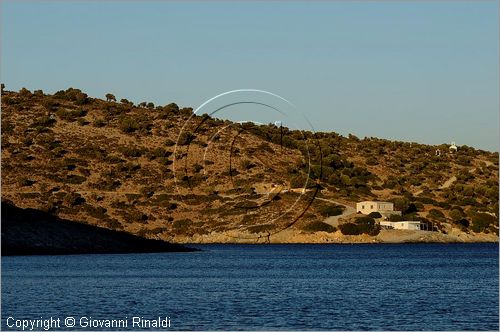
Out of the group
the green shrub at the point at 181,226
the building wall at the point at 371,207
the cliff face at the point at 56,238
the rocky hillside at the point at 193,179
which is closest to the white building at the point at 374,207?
the building wall at the point at 371,207

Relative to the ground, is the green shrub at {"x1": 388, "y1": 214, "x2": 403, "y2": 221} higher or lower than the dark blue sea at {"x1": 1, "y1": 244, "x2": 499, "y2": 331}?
higher

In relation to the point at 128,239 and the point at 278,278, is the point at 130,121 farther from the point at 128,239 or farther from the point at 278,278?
the point at 278,278

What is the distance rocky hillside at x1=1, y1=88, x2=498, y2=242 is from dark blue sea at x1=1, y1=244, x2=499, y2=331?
38.2 m

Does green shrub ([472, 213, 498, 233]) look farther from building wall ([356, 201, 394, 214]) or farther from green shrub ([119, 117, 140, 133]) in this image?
green shrub ([119, 117, 140, 133])

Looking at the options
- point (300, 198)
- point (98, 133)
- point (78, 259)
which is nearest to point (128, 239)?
point (78, 259)

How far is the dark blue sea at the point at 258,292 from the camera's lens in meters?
51.7

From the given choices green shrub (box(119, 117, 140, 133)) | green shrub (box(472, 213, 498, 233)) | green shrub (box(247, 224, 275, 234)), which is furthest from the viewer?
green shrub (box(119, 117, 140, 133))

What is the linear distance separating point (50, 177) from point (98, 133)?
2612 centimetres

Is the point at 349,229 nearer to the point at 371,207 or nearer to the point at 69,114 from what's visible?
the point at 371,207

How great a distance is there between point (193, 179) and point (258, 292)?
97.6 metres

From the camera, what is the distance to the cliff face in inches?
4710

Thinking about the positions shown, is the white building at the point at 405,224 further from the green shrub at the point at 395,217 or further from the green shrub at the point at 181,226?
the green shrub at the point at 181,226

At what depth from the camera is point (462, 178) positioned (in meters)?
196

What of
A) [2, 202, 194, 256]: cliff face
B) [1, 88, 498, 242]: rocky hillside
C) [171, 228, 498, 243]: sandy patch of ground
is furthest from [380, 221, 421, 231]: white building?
[2, 202, 194, 256]: cliff face
